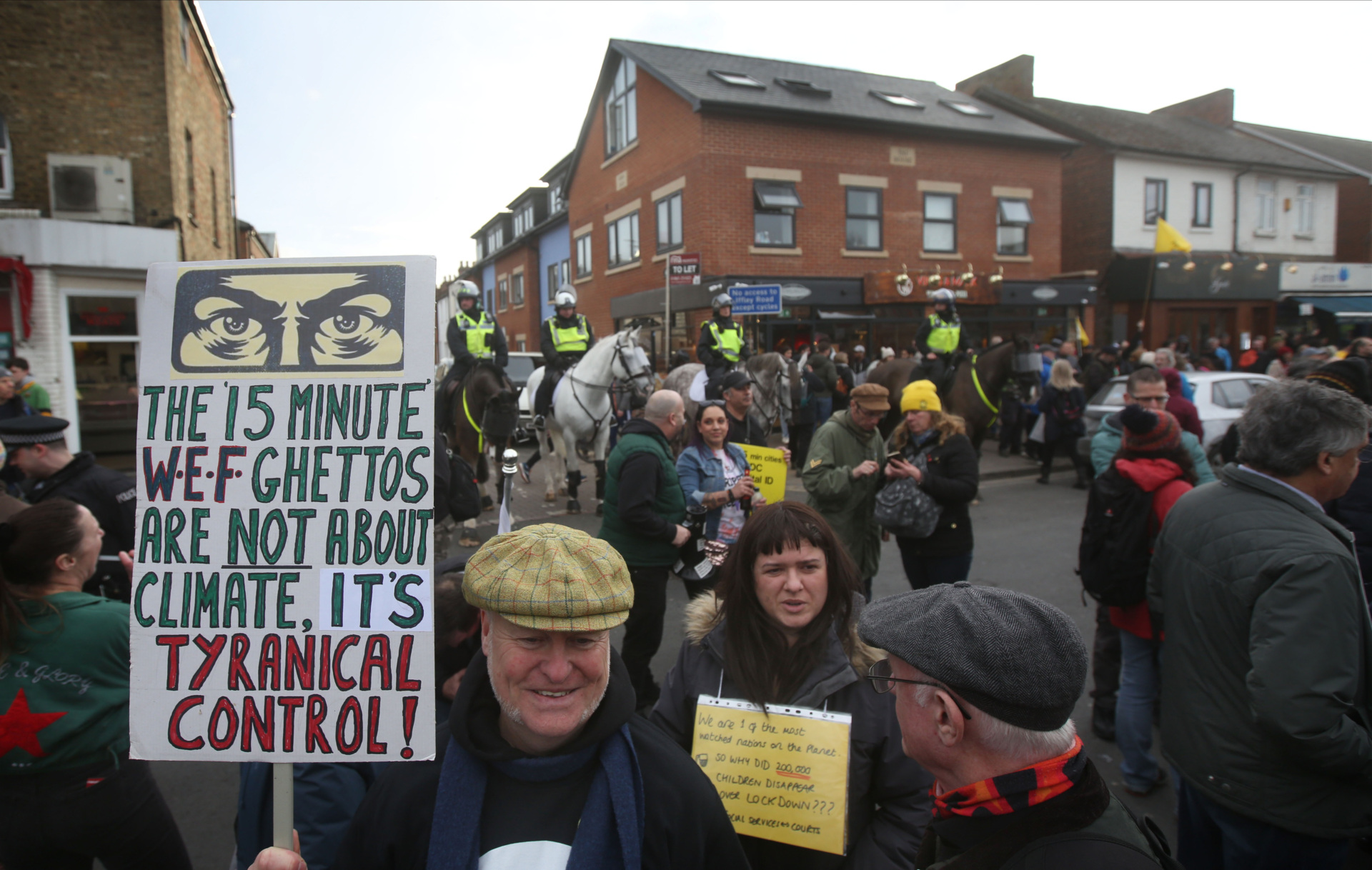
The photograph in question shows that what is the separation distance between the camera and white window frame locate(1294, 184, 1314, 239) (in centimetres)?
2909

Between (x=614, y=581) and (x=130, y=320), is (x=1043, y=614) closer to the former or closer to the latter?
(x=614, y=581)

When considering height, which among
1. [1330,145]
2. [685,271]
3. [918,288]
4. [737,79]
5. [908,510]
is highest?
[1330,145]

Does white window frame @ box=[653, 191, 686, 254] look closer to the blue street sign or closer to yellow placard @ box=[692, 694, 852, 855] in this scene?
the blue street sign

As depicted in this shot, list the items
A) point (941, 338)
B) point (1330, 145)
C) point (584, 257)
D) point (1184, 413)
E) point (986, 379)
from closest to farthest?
point (1184, 413) < point (986, 379) < point (941, 338) < point (584, 257) < point (1330, 145)

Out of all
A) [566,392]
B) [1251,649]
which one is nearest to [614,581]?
[1251,649]

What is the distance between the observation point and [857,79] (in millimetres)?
23078

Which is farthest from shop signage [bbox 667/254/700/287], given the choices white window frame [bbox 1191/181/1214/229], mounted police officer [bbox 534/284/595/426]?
white window frame [bbox 1191/181/1214/229]

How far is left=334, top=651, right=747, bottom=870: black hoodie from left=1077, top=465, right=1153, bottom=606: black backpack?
9.70 feet

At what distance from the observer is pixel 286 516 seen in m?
1.74

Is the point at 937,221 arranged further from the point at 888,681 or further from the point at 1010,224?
the point at 888,681

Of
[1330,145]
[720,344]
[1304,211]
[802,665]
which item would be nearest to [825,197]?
[720,344]

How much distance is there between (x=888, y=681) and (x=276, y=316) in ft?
5.35

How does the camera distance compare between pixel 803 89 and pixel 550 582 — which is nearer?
pixel 550 582

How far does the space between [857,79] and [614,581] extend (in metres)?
24.7
